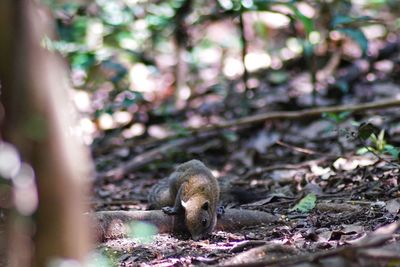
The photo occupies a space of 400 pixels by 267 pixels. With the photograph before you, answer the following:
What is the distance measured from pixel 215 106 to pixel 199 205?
4.54 m

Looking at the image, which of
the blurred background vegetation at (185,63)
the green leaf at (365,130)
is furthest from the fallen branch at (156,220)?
the blurred background vegetation at (185,63)

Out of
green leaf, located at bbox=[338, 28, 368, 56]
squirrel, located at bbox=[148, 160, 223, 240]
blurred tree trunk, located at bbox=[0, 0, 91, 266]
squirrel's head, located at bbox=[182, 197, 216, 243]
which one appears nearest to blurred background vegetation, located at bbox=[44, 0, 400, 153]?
green leaf, located at bbox=[338, 28, 368, 56]

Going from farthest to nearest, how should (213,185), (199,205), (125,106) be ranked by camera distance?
1. (125,106)
2. (213,185)
3. (199,205)

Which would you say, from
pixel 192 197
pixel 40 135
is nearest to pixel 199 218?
pixel 192 197

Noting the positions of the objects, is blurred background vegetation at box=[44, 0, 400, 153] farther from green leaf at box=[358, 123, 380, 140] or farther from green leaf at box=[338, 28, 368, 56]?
green leaf at box=[358, 123, 380, 140]

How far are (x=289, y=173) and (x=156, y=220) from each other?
218 cm

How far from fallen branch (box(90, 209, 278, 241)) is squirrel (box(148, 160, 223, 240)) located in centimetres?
8

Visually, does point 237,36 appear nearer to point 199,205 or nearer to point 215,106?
point 215,106

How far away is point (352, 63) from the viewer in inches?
384

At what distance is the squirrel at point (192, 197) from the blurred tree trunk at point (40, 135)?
249cm

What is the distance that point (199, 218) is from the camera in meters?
4.73

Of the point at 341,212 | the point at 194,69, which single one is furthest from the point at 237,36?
the point at 341,212

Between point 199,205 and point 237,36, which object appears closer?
point 199,205

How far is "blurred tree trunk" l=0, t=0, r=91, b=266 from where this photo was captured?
6.83 feet
